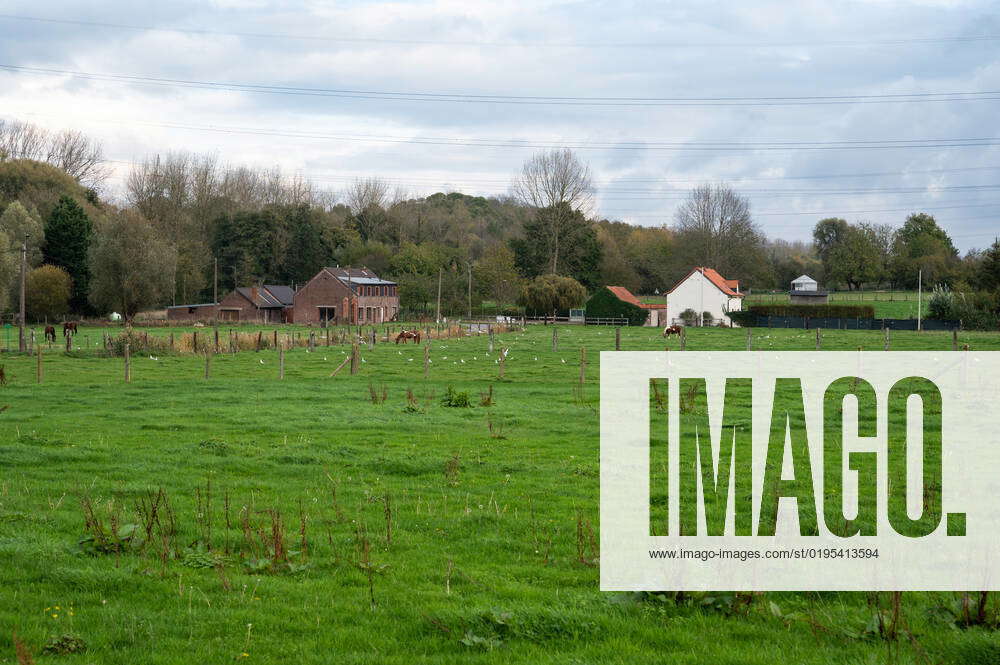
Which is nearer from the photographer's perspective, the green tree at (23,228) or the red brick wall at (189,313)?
the green tree at (23,228)

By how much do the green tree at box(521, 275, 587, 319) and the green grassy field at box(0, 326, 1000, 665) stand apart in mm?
72171

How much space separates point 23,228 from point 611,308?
53849 millimetres

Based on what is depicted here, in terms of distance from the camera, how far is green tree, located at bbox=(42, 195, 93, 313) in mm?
78312

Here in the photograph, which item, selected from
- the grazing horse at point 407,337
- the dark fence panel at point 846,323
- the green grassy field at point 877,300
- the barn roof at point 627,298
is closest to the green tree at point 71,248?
the grazing horse at point 407,337

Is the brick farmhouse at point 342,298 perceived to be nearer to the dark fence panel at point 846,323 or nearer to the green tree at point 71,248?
the green tree at point 71,248

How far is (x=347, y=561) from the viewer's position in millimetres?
7855

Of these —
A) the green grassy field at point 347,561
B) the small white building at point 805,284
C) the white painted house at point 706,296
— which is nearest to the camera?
the green grassy field at point 347,561

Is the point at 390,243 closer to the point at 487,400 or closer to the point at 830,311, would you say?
the point at 830,311

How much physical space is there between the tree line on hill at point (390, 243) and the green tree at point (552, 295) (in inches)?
7.9

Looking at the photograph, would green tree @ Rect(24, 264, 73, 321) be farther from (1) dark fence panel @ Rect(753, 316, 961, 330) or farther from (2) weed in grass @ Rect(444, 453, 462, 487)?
(2) weed in grass @ Rect(444, 453, 462, 487)

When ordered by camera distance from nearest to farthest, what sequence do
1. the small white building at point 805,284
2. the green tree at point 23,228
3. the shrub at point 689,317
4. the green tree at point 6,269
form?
1. the green tree at point 6,269
2. the green tree at point 23,228
3. the shrub at point 689,317
4. the small white building at point 805,284

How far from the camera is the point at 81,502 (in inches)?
385

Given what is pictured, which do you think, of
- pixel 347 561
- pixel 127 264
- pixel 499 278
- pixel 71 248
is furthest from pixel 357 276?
pixel 347 561

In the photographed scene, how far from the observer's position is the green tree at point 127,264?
73375mm
